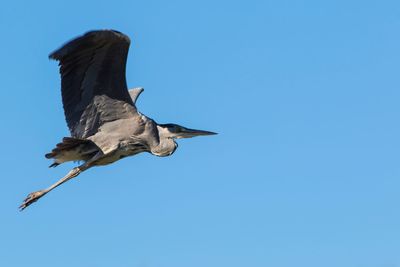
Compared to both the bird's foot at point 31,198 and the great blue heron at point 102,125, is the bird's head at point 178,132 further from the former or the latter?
the bird's foot at point 31,198

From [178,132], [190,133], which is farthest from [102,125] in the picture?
[190,133]

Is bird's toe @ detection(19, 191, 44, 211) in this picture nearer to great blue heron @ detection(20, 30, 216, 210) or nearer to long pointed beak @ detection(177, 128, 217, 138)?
great blue heron @ detection(20, 30, 216, 210)

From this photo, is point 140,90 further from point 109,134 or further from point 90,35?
point 90,35

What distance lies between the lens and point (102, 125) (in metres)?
22.8

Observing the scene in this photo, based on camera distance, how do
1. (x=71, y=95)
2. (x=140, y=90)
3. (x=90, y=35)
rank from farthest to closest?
(x=140, y=90), (x=71, y=95), (x=90, y=35)

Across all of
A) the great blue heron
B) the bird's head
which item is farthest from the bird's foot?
the bird's head

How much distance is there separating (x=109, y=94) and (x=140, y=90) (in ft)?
8.98

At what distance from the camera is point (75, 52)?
21469mm

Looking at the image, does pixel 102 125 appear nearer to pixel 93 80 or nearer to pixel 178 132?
pixel 93 80

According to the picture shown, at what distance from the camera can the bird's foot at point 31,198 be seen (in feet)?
75.6

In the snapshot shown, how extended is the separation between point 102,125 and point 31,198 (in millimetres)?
1818

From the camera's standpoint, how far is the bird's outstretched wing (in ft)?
69.7

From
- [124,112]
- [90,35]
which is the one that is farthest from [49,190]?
[90,35]

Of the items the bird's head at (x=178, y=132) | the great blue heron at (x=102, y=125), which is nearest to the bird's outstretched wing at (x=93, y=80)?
the great blue heron at (x=102, y=125)
